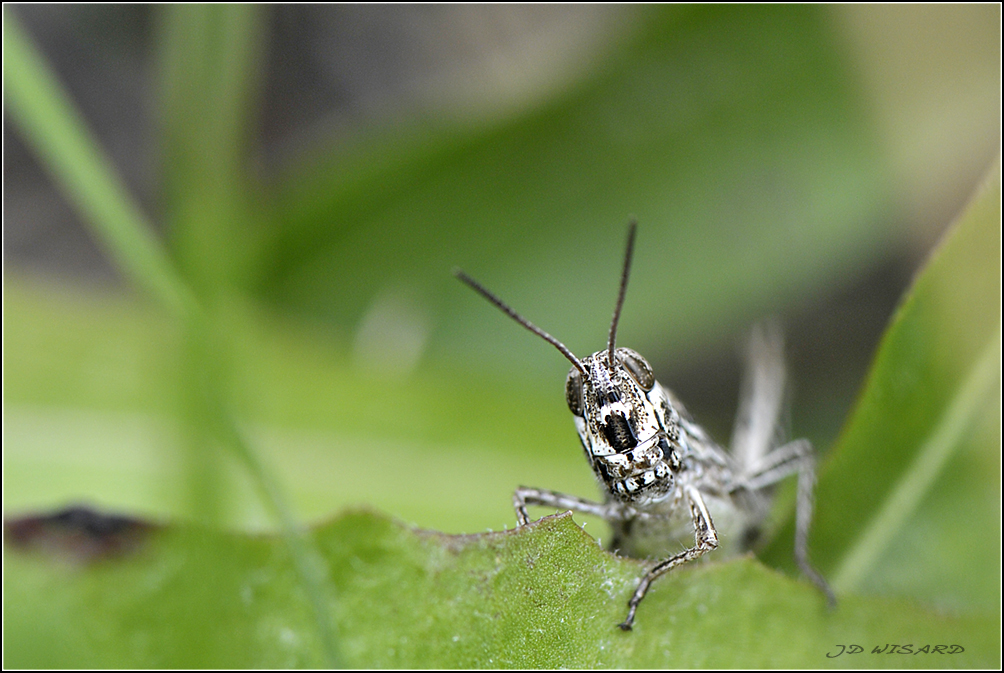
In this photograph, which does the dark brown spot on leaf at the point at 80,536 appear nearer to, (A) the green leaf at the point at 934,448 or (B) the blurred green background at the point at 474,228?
(B) the blurred green background at the point at 474,228

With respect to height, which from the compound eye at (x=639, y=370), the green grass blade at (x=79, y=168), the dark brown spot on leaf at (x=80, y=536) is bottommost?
the compound eye at (x=639, y=370)

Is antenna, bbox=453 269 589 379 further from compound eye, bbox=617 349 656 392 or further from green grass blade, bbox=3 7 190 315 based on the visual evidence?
green grass blade, bbox=3 7 190 315

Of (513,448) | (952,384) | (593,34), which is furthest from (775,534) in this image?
(593,34)

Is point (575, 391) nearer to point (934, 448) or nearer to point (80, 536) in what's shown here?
point (934, 448)

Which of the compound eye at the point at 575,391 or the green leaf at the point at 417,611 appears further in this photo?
the compound eye at the point at 575,391

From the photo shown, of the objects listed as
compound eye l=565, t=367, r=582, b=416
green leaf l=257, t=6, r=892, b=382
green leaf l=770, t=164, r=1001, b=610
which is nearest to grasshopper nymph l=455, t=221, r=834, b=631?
compound eye l=565, t=367, r=582, b=416

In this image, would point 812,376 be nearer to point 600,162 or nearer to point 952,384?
point 600,162

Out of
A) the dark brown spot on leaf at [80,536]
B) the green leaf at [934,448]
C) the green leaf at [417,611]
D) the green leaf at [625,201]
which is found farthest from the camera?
the green leaf at [625,201]

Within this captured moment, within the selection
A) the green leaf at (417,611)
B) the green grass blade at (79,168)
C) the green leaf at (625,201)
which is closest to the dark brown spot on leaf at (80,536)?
the green leaf at (417,611)
